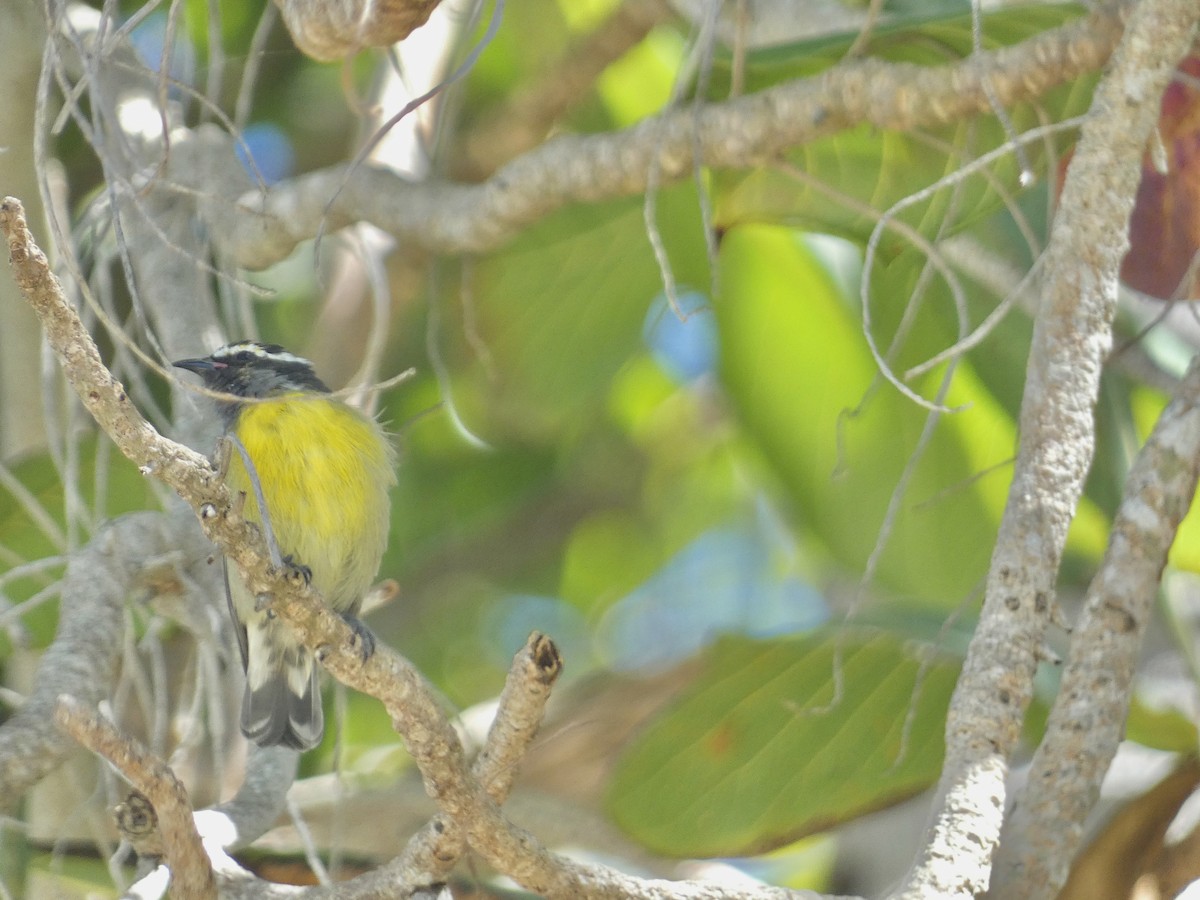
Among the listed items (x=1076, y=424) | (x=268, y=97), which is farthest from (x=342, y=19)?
(x=268, y=97)

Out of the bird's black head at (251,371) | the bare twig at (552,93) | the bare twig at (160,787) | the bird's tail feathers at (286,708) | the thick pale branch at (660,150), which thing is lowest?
the bare twig at (160,787)

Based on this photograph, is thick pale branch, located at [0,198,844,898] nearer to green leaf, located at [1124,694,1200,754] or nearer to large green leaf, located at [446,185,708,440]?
green leaf, located at [1124,694,1200,754]

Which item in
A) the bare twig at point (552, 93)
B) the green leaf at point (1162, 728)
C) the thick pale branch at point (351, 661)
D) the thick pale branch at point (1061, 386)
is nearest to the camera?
the thick pale branch at point (351, 661)

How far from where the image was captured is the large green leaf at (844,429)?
3.71m

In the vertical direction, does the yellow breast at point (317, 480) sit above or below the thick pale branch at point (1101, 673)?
above

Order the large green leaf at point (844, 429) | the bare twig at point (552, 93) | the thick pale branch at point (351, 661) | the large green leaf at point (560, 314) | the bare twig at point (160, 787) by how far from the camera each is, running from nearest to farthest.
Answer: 1. the thick pale branch at point (351, 661)
2. the bare twig at point (160, 787)
3. the large green leaf at point (844, 429)
4. the bare twig at point (552, 93)
5. the large green leaf at point (560, 314)

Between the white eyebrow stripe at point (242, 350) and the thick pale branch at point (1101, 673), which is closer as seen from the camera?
the thick pale branch at point (1101, 673)

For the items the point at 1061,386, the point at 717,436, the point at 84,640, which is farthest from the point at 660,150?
the point at 717,436

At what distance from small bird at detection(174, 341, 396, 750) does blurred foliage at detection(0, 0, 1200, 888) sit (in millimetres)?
240

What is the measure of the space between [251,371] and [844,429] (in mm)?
1571

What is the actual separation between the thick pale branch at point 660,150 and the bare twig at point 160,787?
3.27 ft

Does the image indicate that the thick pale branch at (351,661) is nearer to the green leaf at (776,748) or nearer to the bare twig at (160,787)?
the bare twig at (160,787)

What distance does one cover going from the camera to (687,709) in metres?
3.38

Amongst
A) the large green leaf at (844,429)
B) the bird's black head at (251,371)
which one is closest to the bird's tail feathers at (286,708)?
the bird's black head at (251,371)
